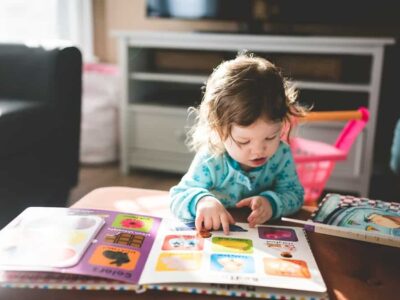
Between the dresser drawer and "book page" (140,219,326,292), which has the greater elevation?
"book page" (140,219,326,292)

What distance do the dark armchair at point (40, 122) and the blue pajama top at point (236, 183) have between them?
82 cm

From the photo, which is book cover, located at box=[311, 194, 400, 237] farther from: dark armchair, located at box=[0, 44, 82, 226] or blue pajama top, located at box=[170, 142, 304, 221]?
dark armchair, located at box=[0, 44, 82, 226]

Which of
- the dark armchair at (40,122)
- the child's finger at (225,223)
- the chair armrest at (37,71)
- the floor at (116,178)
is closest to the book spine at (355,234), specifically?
the child's finger at (225,223)

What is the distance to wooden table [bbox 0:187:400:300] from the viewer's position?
0.53 meters

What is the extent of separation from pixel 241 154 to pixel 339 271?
237mm

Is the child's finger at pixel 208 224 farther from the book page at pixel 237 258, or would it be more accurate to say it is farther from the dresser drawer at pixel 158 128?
the dresser drawer at pixel 158 128

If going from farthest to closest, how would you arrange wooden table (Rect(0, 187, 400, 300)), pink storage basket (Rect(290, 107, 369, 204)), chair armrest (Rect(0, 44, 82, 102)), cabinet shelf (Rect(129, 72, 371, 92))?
cabinet shelf (Rect(129, 72, 371, 92)) → chair armrest (Rect(0, 44, 82, 102)) → pink storage basket (Rect(290, 107, 369, 204)) → wooden table (Rect(0, 187, 400, 300))

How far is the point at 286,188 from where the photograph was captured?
87 cm

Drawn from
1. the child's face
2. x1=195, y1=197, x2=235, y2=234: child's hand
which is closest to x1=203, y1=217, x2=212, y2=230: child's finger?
x1=195, y1=197, x2=235, y2=234: child's hand

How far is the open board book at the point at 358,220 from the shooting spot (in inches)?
27.4

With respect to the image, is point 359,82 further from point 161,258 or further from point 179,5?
point 161,258

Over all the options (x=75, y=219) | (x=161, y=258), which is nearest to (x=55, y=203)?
(x=75, y=219)

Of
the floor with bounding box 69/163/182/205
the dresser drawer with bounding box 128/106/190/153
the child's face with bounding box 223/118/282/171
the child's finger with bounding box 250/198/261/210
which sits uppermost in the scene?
the child's face with bounding box 223/118/282/171

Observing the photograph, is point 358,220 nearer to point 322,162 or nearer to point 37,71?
point 322,162
